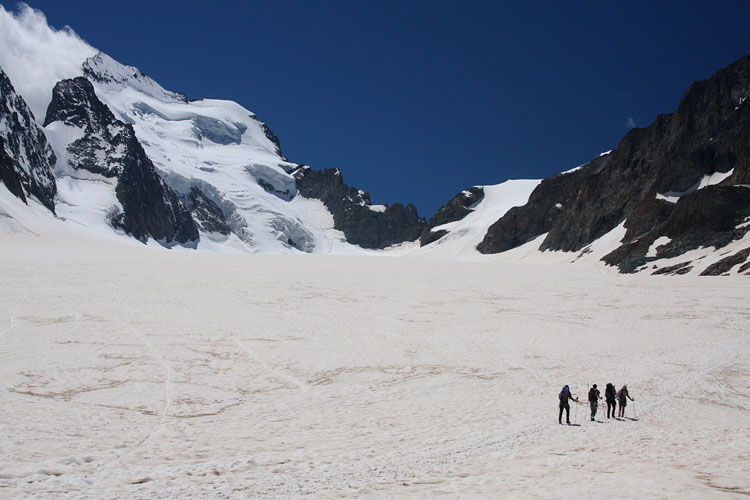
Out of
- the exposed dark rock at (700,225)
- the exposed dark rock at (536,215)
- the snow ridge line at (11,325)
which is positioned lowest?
the snow ridge line at (11,325)

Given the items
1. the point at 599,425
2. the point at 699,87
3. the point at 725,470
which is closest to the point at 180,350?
the point at 599,425

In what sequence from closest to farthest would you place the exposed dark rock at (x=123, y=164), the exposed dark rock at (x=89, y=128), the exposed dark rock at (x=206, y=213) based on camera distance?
the exposed dark rock at (x=123, y=164), the exposed dark rock at (x=89, y=128), the exposed dark rock at (x=206, y=213)

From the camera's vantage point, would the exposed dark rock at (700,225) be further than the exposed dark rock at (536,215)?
No

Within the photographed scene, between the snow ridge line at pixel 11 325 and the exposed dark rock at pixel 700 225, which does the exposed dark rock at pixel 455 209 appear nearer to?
the exposed dark rock at pixel 700 225

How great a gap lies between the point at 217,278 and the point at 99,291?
403 inches

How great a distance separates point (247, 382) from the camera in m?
14.7

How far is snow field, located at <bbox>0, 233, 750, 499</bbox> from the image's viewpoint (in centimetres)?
825

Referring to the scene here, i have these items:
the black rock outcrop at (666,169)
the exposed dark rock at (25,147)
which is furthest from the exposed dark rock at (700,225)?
the exposed dark rock at (25,147)

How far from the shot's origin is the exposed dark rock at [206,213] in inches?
6688

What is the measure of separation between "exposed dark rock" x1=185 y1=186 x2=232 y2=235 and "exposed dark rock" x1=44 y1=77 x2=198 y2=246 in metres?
9.27

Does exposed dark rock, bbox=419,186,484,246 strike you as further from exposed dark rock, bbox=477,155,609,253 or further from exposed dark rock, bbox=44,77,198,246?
exposed dark rock, bbox=44,77,198,246

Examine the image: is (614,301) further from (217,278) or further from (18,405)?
(18,405)

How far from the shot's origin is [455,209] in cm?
17338

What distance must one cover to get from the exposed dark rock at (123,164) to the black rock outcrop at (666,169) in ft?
331
